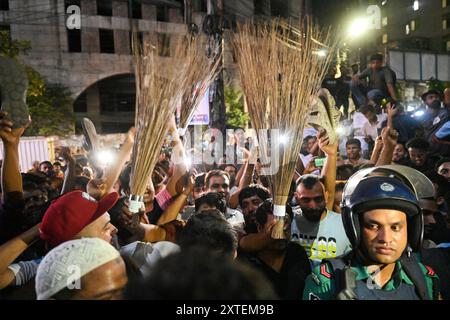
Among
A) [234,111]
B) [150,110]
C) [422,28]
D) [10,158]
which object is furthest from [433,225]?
[422,28]

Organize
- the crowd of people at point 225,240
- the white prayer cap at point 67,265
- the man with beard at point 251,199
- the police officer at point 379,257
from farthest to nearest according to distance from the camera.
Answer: the man with beard at point 251,199
the police officer at point 379,257
the white prayer cap at point 67,265
the crowd of people at point 225,240

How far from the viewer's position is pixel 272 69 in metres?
2.94

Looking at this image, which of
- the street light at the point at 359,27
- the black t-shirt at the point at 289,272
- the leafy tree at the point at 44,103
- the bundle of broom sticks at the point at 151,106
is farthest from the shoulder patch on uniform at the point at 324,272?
the leafy tree at the point at 44,103

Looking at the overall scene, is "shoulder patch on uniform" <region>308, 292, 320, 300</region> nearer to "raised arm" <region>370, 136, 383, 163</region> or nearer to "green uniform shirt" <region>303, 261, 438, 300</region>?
"green uniform shirt" <region>303, 261, 438, 300</region>

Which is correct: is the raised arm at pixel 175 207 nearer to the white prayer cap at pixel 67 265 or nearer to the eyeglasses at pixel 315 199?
the eyeglasses at pixel 315 199

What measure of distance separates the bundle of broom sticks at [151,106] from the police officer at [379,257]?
1.49 meters

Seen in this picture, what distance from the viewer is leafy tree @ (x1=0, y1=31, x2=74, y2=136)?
20.6 meters

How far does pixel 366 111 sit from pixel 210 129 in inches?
110

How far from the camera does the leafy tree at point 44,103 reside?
2059 centimetres

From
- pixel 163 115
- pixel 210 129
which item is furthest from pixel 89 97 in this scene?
pixel 163 115

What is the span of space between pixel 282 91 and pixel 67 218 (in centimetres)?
171

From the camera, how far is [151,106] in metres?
2.93
